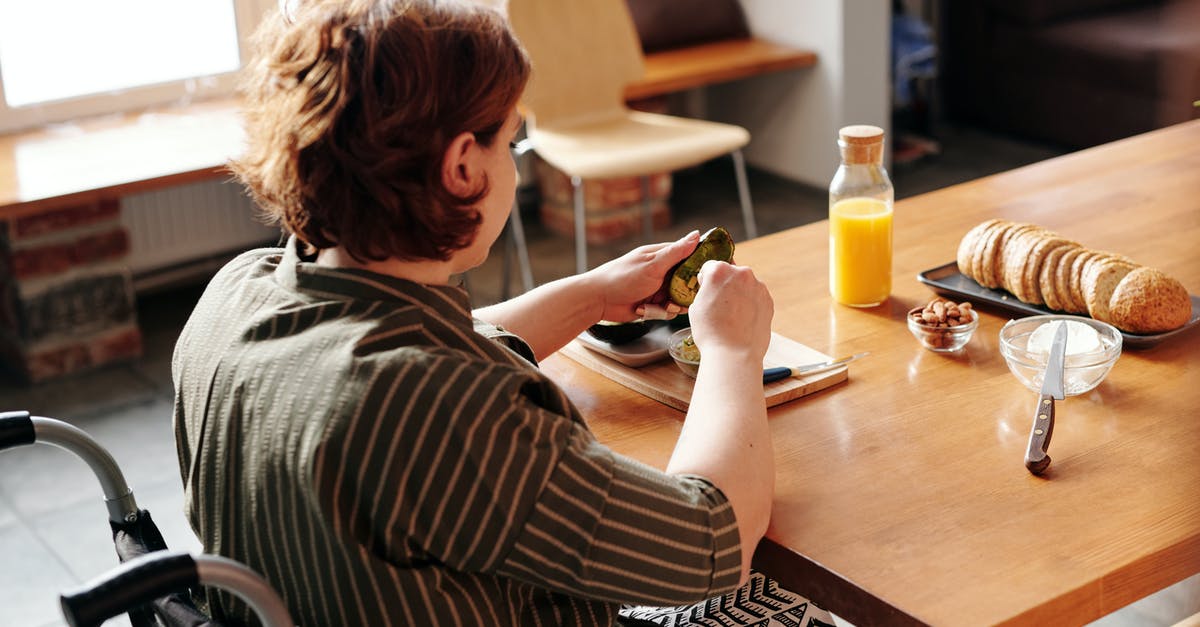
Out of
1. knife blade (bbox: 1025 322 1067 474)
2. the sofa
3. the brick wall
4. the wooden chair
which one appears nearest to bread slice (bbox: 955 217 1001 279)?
knife blade (bbox: 1025 322 1067 474)

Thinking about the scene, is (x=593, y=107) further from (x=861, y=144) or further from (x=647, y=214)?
(x=861, y=144)

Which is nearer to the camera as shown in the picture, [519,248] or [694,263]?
[694,263]

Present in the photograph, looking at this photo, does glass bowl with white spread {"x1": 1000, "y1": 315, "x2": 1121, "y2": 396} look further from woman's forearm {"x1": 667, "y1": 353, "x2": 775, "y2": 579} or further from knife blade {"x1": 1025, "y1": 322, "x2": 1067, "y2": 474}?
woman's forearm {"x1": 667, "y1": 353, "x2": 775, "y2": 579}

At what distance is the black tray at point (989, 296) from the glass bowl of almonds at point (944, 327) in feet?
0.29

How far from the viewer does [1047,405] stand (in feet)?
4.43

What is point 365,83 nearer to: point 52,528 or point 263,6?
point 52,528

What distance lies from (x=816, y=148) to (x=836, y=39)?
41 cm

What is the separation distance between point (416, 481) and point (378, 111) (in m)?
0.29

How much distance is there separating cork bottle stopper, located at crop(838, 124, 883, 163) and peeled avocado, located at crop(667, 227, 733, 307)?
22cm

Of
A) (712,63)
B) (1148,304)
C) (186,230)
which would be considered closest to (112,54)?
(186,230)

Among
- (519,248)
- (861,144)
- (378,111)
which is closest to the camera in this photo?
(378,111)

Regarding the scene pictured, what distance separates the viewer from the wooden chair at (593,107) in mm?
3584

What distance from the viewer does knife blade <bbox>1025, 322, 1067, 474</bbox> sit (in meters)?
1.27

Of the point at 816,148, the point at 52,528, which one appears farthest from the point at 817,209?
the point at 52,528
